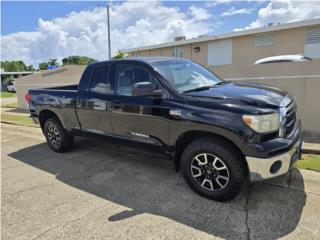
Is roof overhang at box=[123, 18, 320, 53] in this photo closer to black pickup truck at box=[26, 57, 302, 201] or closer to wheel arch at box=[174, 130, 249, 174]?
black pickup truck at box=[26, 57, 302, 201]

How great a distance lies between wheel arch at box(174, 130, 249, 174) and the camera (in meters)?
3.09

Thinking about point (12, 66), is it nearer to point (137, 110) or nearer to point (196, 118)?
point (137, 110)

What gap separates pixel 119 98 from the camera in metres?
4.10

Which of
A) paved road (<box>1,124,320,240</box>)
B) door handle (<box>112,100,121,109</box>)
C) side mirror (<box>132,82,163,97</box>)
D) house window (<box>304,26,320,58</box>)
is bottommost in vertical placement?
paved road (<box>1,124,320,240</box>)


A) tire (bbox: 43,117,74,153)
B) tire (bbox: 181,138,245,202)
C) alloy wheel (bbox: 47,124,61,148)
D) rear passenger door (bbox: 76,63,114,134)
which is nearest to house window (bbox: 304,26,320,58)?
rear passenger door (bbox: 76,63,114,134)

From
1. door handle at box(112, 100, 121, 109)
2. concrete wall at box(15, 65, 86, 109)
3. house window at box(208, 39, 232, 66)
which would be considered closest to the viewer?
door handle at box(112, 100, 121, 109)

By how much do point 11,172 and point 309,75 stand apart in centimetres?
653

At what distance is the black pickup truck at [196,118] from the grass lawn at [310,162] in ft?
3.43

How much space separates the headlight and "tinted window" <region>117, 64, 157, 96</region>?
1.60 m

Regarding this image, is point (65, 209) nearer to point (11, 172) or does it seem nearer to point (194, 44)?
point (11, 172)

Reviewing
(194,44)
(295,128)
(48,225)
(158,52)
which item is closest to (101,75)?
(48,225)

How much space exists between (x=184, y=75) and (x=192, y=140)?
3.70 ft

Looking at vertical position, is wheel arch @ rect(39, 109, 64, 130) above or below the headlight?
below

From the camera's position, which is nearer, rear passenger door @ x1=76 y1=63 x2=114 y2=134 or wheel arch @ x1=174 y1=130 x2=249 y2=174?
wheel arch @ x1=174 y1=130 x2=249 y2=174
